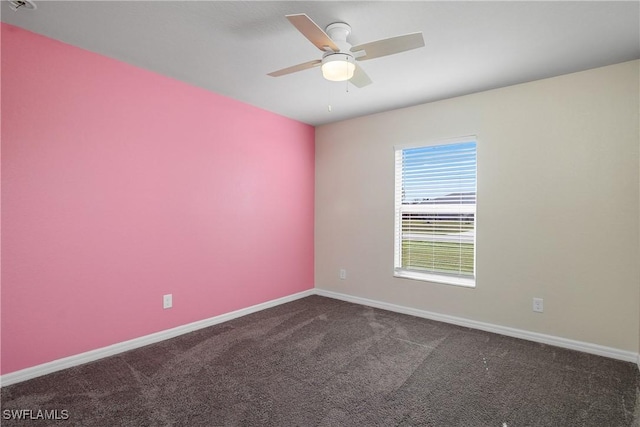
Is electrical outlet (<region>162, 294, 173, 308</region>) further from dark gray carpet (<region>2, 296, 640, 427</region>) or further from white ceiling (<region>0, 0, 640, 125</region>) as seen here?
white ceiling (<region>0, 0, 640, 125</region>)

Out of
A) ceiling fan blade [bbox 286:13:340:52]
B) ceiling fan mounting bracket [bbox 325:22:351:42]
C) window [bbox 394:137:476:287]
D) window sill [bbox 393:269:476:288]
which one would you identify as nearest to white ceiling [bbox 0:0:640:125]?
ceiling fan mounting bracket [bbox 325:22:351:42]

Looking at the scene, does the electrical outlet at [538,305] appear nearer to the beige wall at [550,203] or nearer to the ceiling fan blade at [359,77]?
the beige wall at [550,203]

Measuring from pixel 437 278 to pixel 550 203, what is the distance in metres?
1.35

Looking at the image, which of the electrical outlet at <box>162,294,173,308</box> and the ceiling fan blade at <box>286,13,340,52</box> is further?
the electrical outlet at <box>162,294,173,308</box>

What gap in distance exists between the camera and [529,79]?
294cm

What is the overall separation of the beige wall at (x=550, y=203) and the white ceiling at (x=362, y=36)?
292 mm

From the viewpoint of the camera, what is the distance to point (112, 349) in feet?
8.73

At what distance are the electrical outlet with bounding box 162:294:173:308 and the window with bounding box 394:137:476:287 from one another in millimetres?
2516

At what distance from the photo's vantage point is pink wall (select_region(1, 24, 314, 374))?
2238 mm

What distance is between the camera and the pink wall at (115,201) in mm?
2238

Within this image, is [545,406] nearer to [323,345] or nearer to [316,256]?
[323,345]

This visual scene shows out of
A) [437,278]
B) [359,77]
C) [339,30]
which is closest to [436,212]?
[437,278]

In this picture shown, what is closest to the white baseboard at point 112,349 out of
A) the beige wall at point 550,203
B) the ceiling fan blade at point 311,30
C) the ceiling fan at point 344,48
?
the beige wall at point 550,203

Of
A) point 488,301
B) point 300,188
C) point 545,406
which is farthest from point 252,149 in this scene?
point 545,406
